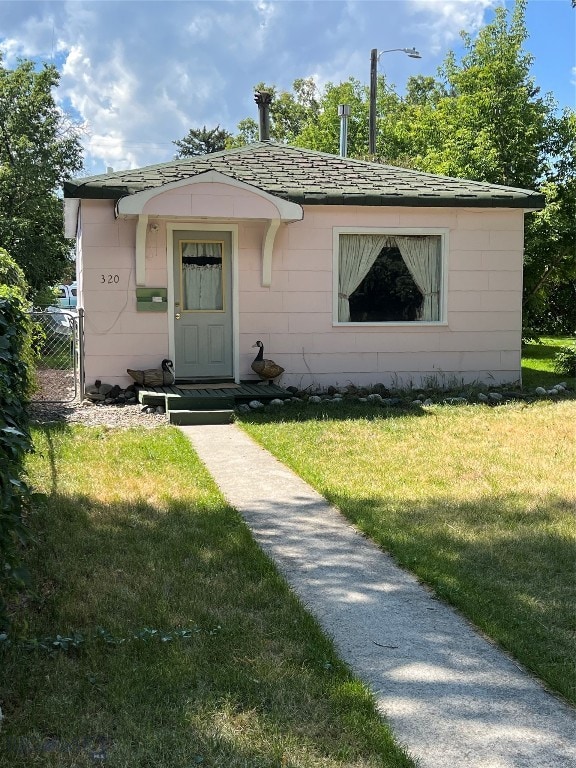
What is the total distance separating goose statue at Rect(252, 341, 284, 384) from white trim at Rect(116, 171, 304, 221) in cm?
192

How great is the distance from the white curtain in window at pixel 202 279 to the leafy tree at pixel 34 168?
11.7m

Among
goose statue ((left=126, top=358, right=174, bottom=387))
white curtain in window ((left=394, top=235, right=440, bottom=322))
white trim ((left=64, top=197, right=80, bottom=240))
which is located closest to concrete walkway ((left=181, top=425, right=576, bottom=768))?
goose statue ((left=126, top=358, right=174, bottom=387))

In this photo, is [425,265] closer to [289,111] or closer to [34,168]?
[34,168]

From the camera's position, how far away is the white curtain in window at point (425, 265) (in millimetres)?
11766

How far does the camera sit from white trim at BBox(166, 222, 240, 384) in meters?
10.9

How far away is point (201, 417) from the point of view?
9.52 m

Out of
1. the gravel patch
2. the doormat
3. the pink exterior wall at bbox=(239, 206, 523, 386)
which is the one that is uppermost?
the pink exterior wall at bbox=(239, 206, 523, 386)

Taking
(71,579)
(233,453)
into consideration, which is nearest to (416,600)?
(71,579)

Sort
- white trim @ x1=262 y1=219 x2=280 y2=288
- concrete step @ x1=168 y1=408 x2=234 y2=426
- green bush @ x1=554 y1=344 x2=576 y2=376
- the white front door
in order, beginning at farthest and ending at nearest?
1. green bush @ x1=554 y1=344 x2=576 y2=376
2. the white front door
3. white trim @ x1=262 y1=219 x2=280 y2=288
4. concrete step @ x1=168 y1=408 x2=234 y2=426

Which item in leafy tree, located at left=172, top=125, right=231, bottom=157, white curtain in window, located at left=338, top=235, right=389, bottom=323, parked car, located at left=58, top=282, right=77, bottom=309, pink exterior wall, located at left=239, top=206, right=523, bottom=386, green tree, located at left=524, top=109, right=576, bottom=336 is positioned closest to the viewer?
pink exterior wall, located at left=239, top=206, right=523, bottom=386

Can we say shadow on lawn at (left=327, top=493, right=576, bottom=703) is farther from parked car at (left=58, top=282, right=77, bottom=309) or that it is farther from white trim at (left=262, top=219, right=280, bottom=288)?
parked car at (left=58, top=282, right=77, bottom=309)

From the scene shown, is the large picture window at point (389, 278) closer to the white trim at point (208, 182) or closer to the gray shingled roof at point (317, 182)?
the gray shingled roof at point (317, 182)

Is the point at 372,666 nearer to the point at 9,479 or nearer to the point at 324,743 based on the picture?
the point at 324,743

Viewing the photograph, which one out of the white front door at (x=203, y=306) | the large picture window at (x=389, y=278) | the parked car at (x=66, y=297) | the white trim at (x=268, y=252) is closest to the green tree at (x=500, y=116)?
the large picture window at (x=389, y=278)
